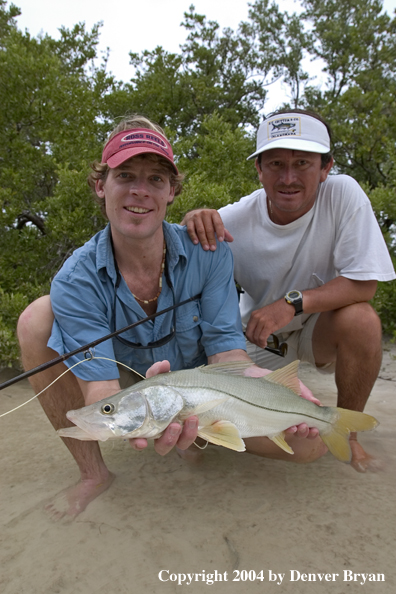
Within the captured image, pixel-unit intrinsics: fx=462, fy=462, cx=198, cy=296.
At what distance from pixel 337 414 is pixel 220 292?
0.96 m

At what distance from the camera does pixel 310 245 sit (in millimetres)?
3184

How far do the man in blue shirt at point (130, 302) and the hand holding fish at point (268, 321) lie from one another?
9.7 inches

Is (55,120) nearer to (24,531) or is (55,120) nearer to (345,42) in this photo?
(24,531)

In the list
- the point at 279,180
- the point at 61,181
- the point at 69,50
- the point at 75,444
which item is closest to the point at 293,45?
the point at 69,50

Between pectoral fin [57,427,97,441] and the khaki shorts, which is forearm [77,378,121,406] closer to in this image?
pectoral fin [57,427,97,441]

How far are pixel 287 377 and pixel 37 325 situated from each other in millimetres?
1374

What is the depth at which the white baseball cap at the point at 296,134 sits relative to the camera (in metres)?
3.02

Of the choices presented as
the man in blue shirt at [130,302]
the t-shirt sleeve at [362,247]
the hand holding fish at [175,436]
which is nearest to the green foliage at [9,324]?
the man in blue shirt at [130,302]

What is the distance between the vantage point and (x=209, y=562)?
201 cm

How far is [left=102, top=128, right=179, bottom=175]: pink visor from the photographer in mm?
2525

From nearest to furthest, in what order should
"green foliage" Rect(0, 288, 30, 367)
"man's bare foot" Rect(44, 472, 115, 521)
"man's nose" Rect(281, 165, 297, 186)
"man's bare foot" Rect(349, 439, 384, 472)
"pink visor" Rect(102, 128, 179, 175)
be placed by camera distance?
1. "man's bare foot" Rect(44, 472, 115, 521)
2. "pink visor" Rect(102, 128, 179, 175)
3. "man's bare foot" Rect(349, 439, 384, 472)
4. "man's nose" Rect(281, 165, 297, 186)
5. "green foliage" Rect(0, 288, 30, 367)

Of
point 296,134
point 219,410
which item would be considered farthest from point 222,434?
point 296,134

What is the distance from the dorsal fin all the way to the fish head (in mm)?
714

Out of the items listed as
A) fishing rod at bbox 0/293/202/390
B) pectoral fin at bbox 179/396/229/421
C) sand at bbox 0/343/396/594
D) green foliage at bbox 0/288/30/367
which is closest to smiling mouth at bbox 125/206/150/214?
fishing rod at bbox 0/293/202/390
